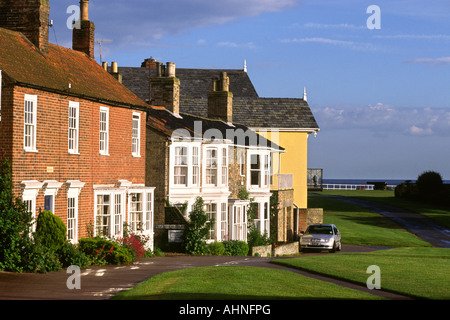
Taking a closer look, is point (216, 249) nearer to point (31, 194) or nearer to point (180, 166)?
point (180, 166)

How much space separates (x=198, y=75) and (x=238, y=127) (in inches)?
984

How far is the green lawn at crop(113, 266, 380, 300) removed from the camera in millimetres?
18688

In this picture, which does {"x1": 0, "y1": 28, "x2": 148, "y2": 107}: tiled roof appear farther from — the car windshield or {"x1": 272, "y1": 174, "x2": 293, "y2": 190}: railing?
{"x1": 272, "y1": 174, "x2": 293, "y2": 190}: railing

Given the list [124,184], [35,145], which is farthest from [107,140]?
[35,145]

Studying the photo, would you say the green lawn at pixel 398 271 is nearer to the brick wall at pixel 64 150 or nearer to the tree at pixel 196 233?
the tree at pixel 196 233

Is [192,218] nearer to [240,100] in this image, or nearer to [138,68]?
[240,100]

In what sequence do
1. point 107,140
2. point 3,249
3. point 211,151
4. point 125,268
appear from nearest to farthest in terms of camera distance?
point 3,249, point 125,268, point 107,140, point 211,151

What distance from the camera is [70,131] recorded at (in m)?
29.8

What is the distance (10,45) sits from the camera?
91.9ft

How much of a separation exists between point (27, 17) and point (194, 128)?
44.4 feet

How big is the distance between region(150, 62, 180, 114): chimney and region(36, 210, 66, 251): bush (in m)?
16.8

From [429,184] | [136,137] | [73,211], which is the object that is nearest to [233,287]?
[73,211]
